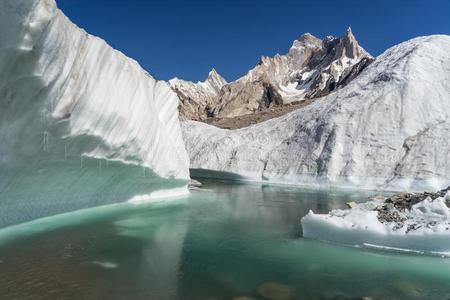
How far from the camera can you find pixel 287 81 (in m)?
126

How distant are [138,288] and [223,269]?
6.55 ft

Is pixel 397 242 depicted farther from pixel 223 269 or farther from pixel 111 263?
pixel 111 263

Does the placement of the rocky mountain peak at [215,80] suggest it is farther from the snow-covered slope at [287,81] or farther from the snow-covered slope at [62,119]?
the snow-covered slope at [62,119]

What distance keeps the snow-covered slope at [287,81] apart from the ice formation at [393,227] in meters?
67.4

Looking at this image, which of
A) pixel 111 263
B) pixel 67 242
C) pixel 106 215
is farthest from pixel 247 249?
pixel 106 215

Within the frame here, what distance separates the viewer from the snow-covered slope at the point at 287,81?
9291cm

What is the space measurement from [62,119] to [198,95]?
4062 inches

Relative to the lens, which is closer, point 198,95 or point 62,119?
point 62,119

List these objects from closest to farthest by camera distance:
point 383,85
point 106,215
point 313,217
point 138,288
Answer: point 138,288
point 313,217
point 106,215
point 383,85

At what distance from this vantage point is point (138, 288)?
21.5ft

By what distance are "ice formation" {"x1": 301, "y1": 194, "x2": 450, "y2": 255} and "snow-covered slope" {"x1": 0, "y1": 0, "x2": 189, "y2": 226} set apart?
7.16 m

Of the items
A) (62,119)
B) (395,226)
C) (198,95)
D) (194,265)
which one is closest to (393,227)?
(395,226)

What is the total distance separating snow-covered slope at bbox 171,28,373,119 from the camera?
3658 inches

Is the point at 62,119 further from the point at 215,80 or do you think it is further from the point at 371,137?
the point at 215,80
